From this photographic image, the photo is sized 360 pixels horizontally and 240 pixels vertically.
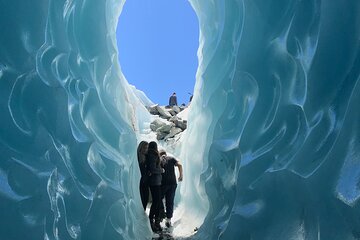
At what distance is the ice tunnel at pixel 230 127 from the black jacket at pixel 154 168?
414 millimetres

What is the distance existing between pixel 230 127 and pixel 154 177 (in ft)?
4.38

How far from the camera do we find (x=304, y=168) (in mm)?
3385

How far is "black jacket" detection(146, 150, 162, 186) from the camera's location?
612cm

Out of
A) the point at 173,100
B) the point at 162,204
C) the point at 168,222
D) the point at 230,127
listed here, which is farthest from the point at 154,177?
the point at 173,100

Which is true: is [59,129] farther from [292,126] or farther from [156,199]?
[156,199]

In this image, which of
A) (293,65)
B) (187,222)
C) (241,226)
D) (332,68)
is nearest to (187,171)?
(187,222)

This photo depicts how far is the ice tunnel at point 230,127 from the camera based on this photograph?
3.15m

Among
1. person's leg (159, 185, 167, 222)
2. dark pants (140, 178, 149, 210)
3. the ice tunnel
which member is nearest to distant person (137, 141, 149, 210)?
dark pants (140, 178, 149, 210)

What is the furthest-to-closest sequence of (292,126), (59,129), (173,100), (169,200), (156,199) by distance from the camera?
(173,100)
(169,200)
(156,199)
(59,129)
(292,126)

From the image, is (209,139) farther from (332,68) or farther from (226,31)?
(332,68)

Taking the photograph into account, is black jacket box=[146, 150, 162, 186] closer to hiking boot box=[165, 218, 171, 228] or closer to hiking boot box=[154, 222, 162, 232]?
hiking boot box=[154, 222, 162, 232]

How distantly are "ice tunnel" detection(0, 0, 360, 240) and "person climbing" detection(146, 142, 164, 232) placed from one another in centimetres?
24

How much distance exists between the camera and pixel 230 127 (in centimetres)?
546

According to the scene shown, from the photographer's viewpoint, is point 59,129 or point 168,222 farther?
point 168,222
